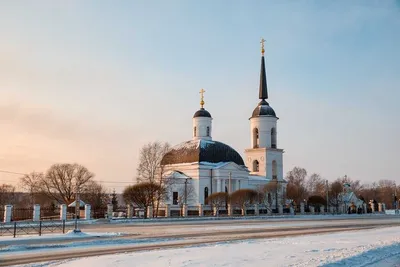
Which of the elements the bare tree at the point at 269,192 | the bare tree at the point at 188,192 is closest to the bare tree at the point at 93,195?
the bare tree at the point at 188,192

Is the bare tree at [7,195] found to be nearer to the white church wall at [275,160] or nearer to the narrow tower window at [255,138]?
the narrow tower window at [255,138]

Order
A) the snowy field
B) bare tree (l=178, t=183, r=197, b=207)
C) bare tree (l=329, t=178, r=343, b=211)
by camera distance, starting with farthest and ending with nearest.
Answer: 1. bare tree (l=329, t=178, r=343, b=211)
2. bare tree (l=178, t=183, r=197, b=207)
3. the snowy field

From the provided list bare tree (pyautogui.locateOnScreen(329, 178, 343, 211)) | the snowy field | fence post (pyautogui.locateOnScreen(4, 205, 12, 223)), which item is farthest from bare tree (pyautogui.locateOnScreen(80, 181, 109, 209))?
the snowy field

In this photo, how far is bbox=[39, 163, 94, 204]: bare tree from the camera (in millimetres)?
74188

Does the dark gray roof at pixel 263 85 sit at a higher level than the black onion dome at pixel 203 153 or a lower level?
higher

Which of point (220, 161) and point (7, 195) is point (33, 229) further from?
point (7, 195)

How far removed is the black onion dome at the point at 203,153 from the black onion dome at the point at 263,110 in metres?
9.38

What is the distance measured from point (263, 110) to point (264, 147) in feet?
19.8

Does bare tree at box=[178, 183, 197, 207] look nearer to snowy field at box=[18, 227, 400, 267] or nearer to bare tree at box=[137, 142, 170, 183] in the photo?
bare tree at box=[137, 142, 170, 183]

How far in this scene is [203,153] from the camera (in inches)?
2773

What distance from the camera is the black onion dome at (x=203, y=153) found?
70.4m

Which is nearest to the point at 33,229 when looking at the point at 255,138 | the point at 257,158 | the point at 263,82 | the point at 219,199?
the point at 219,199

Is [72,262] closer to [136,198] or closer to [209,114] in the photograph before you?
[136,198]

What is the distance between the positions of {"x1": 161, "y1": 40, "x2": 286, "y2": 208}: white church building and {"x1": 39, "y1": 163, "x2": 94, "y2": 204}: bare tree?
1500cm
